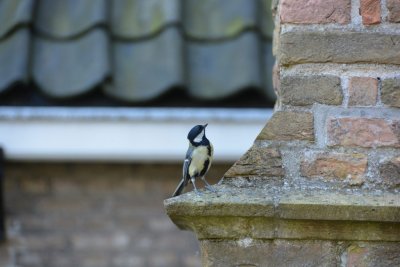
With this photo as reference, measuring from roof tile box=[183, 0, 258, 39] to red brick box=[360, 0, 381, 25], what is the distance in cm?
186

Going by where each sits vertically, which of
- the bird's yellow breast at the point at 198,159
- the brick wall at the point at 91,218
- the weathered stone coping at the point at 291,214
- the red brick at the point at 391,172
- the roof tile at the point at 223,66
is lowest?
the brick wall at the point at 91,218

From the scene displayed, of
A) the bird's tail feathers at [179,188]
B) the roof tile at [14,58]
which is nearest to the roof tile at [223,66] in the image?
the roof tile at [14,58]

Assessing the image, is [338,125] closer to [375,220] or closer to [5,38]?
[375,220]

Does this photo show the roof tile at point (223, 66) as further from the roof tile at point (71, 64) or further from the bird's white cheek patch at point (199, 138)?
the bird's white cheek patch at point (199, 138)

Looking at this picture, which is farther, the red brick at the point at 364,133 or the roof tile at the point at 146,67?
the roof tile at the point at 146,67

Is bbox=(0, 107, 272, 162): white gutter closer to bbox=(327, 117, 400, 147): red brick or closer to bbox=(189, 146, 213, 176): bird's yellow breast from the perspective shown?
bbox=(189, 146, 213, 176): bird's yellow breast

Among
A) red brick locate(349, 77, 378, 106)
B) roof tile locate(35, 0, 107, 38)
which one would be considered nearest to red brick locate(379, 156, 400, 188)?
red brick locate(349, 77, 378, 106)

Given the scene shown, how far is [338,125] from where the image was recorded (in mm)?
2254

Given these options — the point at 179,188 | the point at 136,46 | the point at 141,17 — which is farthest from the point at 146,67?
the point at 179,188

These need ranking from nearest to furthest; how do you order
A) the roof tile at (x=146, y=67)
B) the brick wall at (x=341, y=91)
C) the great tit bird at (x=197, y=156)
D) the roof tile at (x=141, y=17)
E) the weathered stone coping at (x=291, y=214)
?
the weathered stone coping at (x=291, y=214), the brick wall at (x=341, y=91), the great tit bird at (x=197, y=156), the roof tile at (x=146, y=67), the roof tile at (x=141, y=17)

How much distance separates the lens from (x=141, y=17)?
4219 millimetres

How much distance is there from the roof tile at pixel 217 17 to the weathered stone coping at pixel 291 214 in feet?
6.74

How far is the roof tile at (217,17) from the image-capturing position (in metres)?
4.18

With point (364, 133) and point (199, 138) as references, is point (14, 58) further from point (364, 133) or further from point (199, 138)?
point (364, 133)
